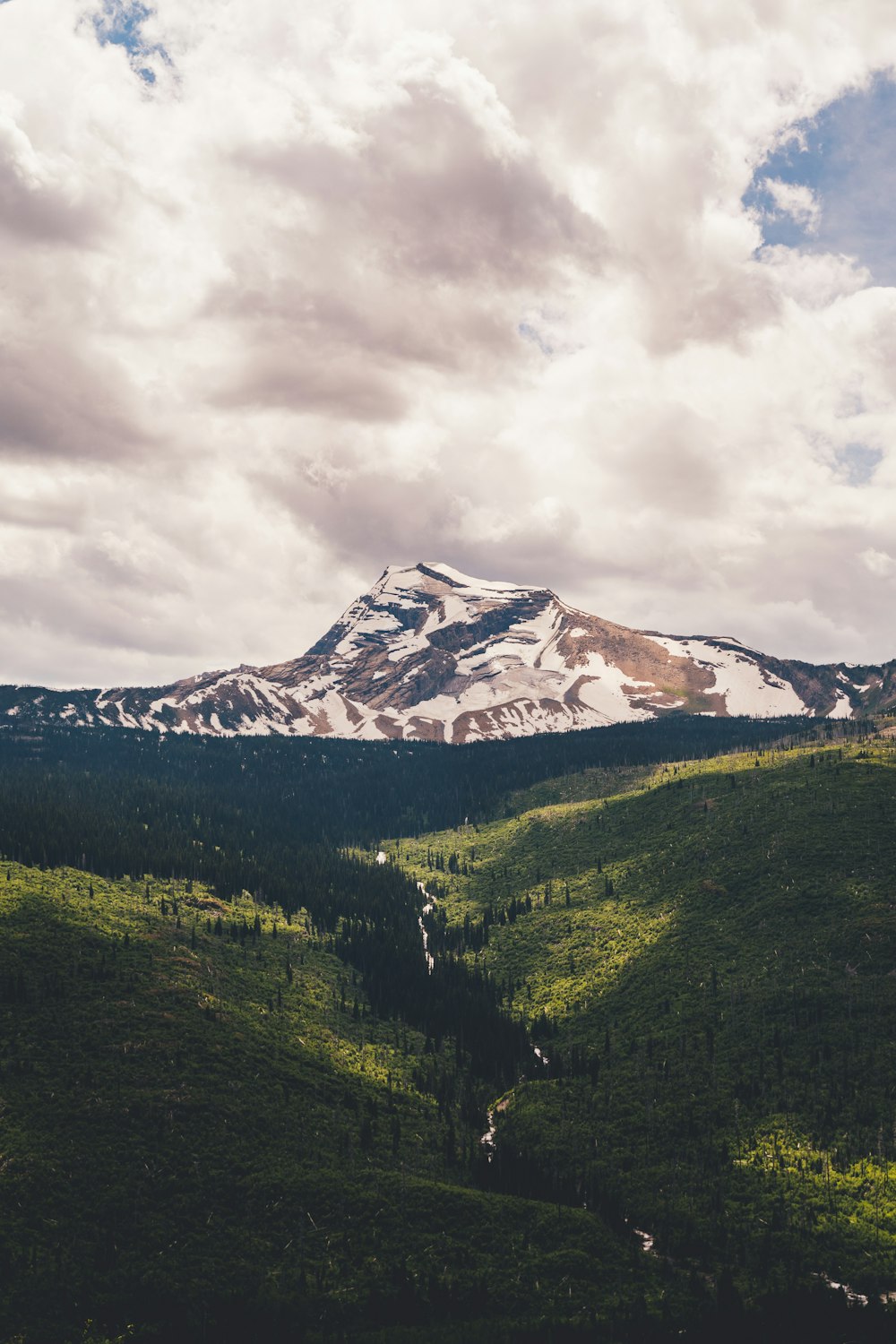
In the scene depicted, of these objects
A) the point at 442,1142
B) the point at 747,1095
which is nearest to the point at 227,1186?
the point at 442,1142

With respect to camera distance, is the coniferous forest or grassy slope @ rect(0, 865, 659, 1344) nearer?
grassy slope @ rect(0, 865, 659, 1344)

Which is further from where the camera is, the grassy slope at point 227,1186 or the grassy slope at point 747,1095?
the grassy slope at point 747,1095

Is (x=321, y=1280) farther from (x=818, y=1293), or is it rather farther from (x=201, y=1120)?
(x=818, y=1293)

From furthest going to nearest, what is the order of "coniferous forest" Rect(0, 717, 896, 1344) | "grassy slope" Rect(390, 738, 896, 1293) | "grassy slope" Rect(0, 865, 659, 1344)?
"grassy slope" Rect(390, 738, 896, 1293) < "coniferous forest" Rect(0, 717, 896, 1344) < "grassy slope" Rect(0, 865, 659, 1344)

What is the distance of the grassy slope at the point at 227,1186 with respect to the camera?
9844 centimetres

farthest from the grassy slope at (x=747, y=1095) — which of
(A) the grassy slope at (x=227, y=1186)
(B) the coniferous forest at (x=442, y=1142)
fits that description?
(A) the grassy slope at (x=227, y=1186)

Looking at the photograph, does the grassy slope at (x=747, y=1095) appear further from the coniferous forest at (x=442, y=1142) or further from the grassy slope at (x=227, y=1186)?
the grassy slope at (x=227, y=1186)

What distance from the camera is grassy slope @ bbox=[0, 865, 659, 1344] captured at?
9844 cm

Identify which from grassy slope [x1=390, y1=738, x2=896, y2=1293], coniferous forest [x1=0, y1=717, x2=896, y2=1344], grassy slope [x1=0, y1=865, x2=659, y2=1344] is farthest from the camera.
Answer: grassy slope [x1=390, y1=738, x2=896, y2=1293]

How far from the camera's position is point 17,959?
493ft

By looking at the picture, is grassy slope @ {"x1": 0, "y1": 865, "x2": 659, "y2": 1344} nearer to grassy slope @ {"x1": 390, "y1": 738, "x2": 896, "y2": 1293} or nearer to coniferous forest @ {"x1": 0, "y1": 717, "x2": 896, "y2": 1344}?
coniferous forest @ {"x1": 0, "y1": 717, "x2": 896, "y2": 1344}

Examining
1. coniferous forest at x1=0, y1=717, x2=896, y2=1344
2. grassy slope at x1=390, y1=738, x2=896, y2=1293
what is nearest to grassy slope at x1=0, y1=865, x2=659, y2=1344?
coniferous forest at x1=0, y1=717, x2=896, y2=1344

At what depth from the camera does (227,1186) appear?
116 meters

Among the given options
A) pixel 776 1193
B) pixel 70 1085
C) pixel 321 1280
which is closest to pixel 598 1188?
pixel 776 1193
